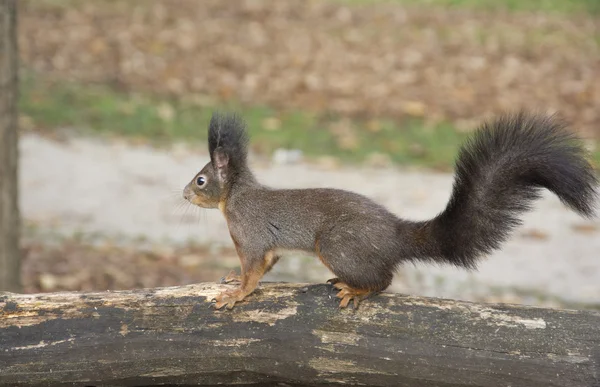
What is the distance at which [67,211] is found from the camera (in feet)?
23.9

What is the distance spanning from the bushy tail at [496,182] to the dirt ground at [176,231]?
8.03 feet

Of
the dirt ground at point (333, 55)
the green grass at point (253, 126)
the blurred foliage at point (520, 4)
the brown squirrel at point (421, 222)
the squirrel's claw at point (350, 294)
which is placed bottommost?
the squirrel's claw at point (350, 294)

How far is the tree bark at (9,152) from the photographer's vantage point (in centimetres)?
476

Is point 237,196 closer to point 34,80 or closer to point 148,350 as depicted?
point 148,350

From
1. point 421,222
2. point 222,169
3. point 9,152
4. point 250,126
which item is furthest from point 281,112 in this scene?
point 421,222

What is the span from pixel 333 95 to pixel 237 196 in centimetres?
759

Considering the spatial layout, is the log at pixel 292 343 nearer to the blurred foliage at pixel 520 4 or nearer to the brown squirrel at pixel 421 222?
the brown squirrel at pixel 421 222

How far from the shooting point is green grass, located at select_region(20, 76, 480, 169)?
9133 millimetres

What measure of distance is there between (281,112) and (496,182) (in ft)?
24.0

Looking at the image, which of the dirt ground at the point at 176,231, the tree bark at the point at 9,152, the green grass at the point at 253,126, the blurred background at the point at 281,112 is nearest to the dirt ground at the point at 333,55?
the blurred background at the point at 281,112

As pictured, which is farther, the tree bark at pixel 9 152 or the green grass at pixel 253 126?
the green grass at pixel 253 126

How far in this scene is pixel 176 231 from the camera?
708 centimetres

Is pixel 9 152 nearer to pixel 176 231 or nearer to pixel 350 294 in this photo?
pixel 176 231

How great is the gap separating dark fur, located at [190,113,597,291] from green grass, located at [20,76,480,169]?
5381mm
